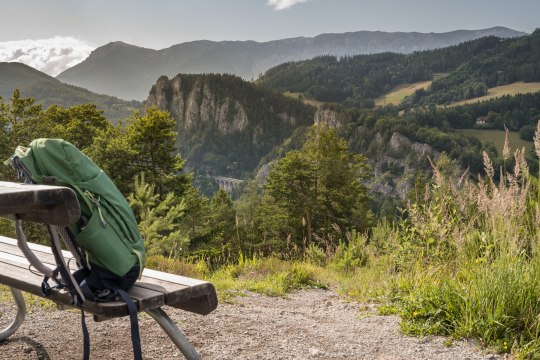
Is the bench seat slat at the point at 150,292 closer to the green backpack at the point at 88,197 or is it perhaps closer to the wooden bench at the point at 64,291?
the wooden bench at the point at 64,291

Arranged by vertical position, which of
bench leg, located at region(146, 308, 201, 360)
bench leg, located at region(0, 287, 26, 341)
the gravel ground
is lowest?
the gravel ground

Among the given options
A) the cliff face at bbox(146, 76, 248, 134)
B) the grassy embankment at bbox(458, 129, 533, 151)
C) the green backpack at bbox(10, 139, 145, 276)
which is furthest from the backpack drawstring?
the cliff face at bbox(146, 76, 248, 134)

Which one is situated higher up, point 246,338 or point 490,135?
point 246,338

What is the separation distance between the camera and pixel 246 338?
388cm

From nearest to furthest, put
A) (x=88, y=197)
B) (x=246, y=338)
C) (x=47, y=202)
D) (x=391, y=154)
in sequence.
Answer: (x=47, y=202) < (x=88, y=197) < (x=246, y=338) < (x=391, y=154)

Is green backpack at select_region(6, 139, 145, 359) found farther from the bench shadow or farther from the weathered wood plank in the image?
the bench shadow

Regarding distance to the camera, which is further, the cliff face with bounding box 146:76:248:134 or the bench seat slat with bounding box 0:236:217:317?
the cliff face with bounding box 146:76:248:134

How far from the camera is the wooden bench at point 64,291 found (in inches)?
70.3

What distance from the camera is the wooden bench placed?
5.86ft

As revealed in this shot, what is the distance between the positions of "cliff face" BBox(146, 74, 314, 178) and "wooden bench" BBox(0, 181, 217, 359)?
183155mm

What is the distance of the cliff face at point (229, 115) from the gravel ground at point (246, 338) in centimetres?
18144

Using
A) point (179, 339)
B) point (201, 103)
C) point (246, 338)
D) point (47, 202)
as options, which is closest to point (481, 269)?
point (246, 338)

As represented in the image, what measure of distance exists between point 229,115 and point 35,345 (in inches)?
7672

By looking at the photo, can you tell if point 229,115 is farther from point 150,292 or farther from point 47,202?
point 47,202
